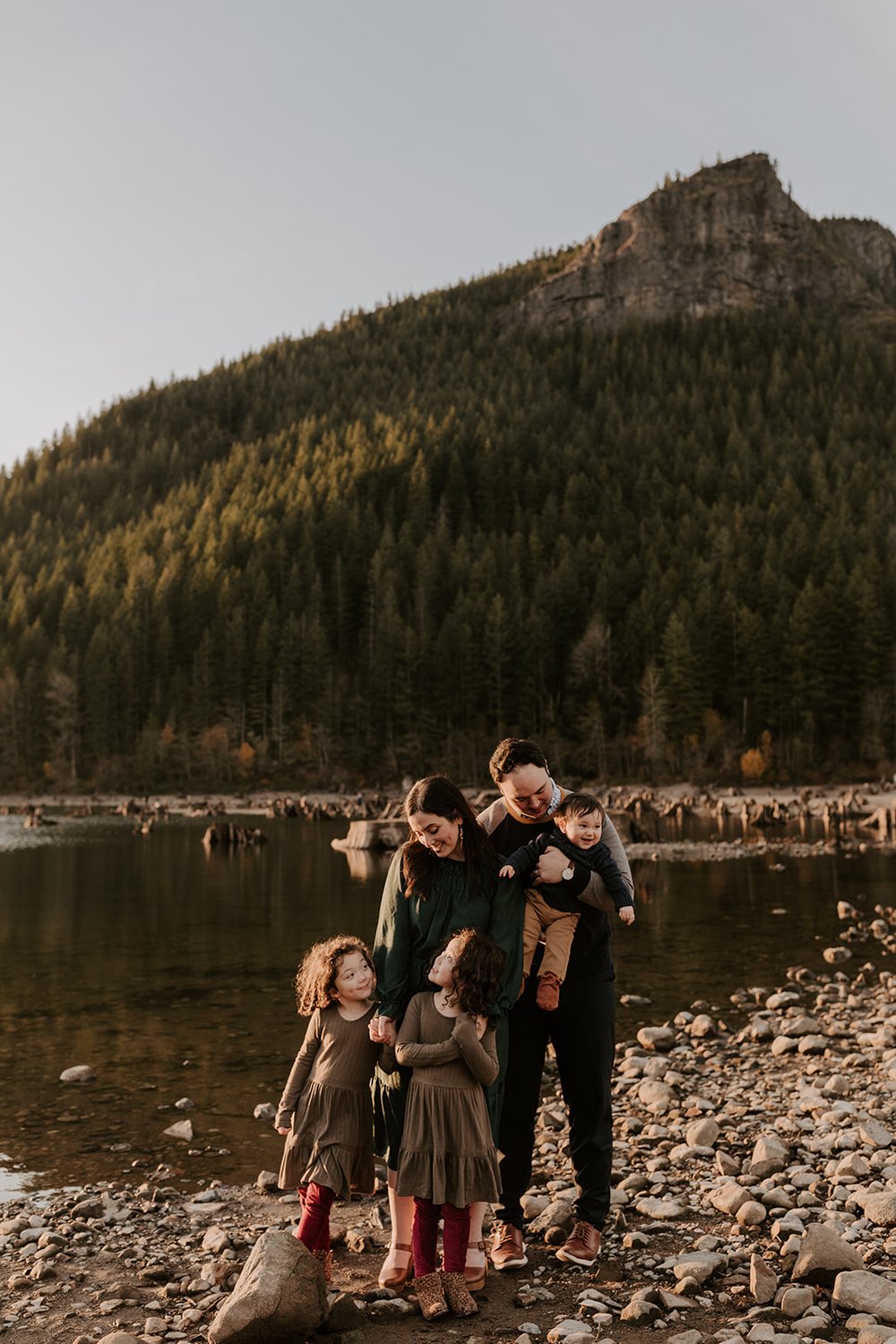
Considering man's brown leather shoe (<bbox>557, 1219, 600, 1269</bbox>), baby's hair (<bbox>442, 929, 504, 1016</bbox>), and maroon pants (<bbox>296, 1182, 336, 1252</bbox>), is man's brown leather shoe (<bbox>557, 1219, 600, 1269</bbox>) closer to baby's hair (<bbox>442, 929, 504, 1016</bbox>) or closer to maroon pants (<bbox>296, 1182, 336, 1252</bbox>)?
maroon pants (<bbox>296, 1182, 336, 1252</bbox>)

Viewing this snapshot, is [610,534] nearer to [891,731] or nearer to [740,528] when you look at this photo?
[740,528]

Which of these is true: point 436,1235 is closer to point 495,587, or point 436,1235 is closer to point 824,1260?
point 824,1260

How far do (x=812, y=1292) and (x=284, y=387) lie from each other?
19337 centimetres

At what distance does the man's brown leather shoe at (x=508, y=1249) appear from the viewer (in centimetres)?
529

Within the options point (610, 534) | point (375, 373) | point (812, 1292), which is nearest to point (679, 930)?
point (812, 1292)

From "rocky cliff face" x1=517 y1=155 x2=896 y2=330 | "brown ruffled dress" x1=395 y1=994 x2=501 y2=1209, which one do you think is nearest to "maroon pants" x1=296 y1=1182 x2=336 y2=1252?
"brown ruffled dress" x1=395 y1=994 x2=501 y2=1209

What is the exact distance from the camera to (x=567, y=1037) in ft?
18.6

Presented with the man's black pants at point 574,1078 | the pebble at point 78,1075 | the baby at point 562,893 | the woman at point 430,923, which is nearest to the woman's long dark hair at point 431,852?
the woman at point 430,923

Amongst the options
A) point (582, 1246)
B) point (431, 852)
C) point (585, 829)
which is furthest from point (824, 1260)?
point (431, 852)

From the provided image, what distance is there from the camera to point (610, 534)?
117 m

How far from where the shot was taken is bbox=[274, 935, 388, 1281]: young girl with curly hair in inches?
200

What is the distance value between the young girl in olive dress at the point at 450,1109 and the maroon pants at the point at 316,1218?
0.49 m

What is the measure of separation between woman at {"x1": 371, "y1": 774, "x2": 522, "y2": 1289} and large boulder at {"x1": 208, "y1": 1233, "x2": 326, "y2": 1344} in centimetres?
62

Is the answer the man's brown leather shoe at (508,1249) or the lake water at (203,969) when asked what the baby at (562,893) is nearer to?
the man's brown leather shoe at (508,1249)
